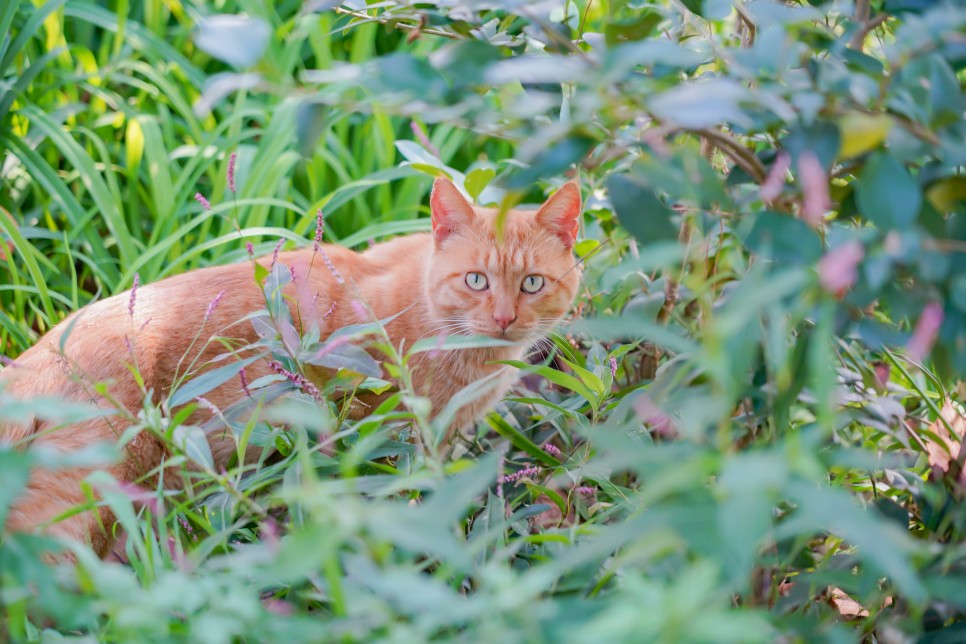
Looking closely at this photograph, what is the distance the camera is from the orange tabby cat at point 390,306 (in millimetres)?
1776

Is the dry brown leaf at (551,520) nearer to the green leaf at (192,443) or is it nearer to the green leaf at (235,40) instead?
the green leaf at (192,443)

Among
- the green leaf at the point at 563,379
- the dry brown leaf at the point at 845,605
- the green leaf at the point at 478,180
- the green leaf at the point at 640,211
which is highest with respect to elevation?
the green leaf at the point at 640,211

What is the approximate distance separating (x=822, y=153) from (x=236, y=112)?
2290 millimetres

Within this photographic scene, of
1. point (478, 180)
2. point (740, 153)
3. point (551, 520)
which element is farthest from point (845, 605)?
point (478, 180)

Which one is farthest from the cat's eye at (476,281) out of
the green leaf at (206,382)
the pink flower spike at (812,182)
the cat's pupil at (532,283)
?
the pink flower spike at (812,182)

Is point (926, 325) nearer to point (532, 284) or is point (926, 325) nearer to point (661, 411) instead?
point (661, 411)

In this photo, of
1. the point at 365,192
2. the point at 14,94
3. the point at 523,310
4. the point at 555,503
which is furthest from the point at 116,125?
the point at 555,503

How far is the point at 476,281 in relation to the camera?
2.08m

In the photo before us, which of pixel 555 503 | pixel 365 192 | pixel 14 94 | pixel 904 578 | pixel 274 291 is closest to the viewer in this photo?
pixel 904 578

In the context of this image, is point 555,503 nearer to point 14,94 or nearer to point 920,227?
point 920,227

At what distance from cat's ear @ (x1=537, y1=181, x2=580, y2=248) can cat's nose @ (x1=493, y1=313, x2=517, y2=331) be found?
0.25 m

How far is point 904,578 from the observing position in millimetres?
704

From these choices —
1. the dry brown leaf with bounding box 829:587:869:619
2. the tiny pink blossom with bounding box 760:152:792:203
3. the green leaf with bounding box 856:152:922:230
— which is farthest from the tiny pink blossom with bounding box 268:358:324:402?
the dry brown leaf with bounding box 829:587:869:619

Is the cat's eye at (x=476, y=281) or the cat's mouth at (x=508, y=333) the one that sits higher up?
the cat's eye at (x=476, y=281)
